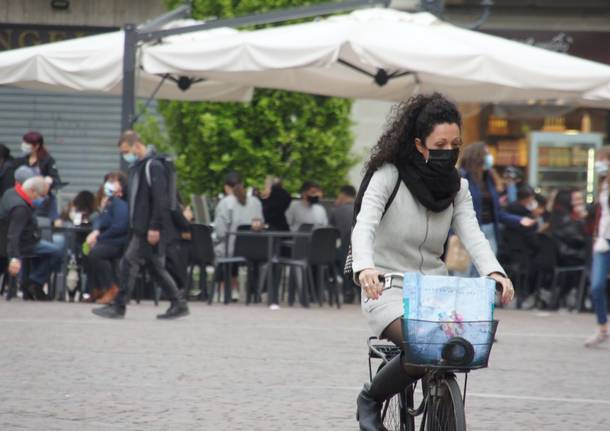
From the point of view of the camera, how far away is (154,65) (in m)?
15.9

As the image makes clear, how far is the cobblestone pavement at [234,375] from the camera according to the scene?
24.9 ft

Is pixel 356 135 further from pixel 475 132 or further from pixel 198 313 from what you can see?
pixel 198 313

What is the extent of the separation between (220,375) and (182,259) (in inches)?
298

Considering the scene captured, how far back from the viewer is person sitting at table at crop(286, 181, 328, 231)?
60.8ft

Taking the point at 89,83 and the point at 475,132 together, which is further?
the point at 475,132

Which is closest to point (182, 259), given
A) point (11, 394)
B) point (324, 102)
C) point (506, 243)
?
point (506, 243)

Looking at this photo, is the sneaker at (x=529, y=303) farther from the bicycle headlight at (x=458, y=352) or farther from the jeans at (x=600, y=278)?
the bicycle headlight at (x=458, y=352)

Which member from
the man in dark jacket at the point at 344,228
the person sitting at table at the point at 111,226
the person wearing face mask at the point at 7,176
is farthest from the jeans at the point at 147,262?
the person wearing face mask at the point at 7,176

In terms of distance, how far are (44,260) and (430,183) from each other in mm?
11851

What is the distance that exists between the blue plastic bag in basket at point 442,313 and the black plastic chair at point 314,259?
1165 cm

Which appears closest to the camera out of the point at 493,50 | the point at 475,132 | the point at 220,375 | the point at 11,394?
the point at 11,394

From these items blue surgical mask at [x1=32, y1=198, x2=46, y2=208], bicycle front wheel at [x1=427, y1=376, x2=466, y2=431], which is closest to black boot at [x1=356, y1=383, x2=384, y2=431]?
bicycle front wheel at [x1=427, y1=376, x2=466, y2=431]

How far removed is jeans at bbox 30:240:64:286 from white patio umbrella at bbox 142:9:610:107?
2628mm

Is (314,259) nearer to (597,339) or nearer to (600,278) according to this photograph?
(597,339)
